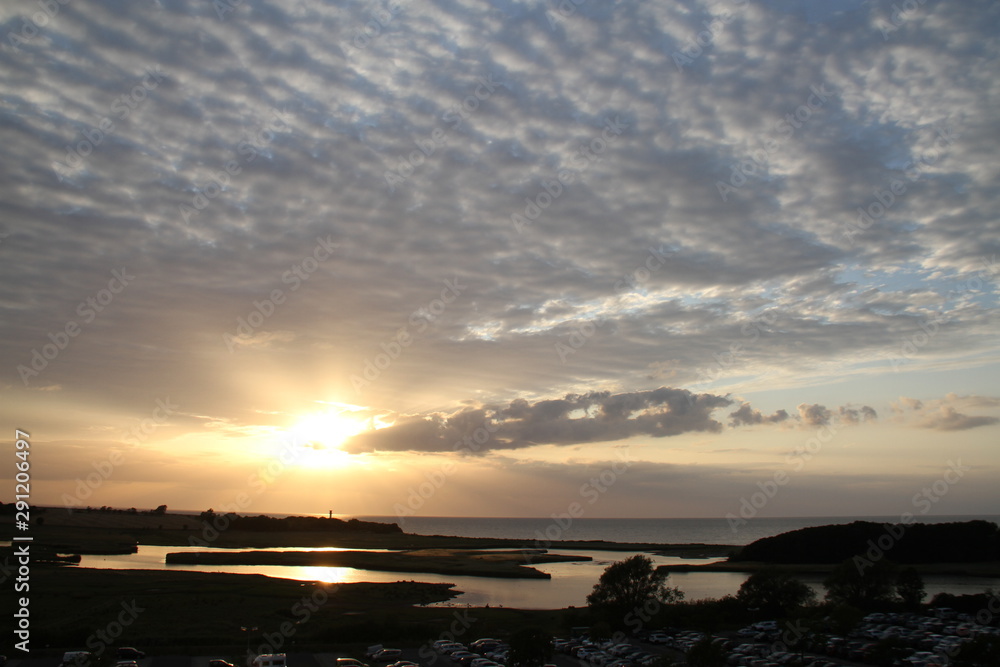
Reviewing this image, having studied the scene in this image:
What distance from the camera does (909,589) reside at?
69.8 meters

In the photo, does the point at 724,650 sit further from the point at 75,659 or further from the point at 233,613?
the point at 233,613

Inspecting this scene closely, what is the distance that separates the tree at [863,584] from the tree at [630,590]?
19.6 m

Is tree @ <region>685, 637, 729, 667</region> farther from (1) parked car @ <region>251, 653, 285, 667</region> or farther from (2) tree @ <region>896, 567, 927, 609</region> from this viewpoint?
(2) tree @ <region>896, 567, 927, 609</region>

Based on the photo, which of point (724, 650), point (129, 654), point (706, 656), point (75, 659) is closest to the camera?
point (706, 656)

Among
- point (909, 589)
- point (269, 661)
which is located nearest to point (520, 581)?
point (909, 589)

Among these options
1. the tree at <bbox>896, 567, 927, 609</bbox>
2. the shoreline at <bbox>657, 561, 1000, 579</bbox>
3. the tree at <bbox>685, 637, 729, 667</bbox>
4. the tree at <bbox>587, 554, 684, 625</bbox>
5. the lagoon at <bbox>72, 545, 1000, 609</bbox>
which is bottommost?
the shoreline at <bbox>657, 561, 1000, 579</bbox>

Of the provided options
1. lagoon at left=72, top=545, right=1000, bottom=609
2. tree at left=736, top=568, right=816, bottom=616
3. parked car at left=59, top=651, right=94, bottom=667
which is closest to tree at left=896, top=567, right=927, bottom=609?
tree at left=736, top=568, right=816, bottom=616

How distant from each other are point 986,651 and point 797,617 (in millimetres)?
16558

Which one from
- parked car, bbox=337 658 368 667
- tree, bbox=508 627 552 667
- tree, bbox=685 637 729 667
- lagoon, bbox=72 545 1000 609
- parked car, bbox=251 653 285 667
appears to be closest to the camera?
tree, bbox=685 637 729 667

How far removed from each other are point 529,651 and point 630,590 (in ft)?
93.0

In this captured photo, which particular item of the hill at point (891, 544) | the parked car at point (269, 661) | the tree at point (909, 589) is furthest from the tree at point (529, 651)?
the hill at point (891, 544)

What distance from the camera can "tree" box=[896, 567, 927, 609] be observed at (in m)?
69.3

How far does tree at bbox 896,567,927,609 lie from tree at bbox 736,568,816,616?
10.8 m

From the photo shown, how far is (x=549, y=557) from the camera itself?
159 m
